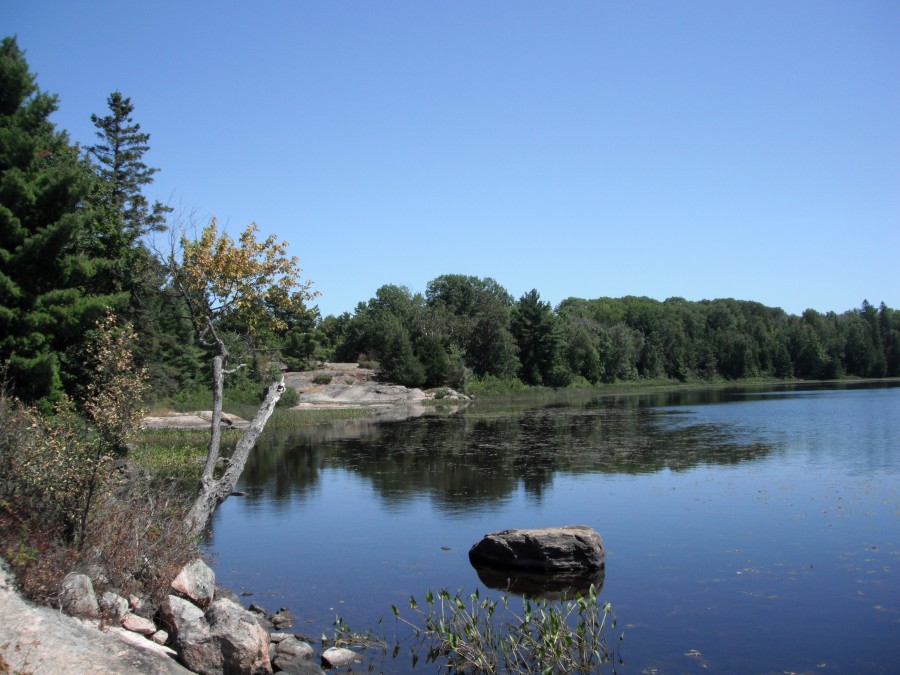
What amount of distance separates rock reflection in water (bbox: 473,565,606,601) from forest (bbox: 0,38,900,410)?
7.38m

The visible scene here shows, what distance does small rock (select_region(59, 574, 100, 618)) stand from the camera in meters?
9.18

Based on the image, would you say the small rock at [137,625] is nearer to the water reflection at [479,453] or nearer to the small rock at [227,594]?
the small rock at [227,594]

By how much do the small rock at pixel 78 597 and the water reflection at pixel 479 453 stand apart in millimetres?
13010

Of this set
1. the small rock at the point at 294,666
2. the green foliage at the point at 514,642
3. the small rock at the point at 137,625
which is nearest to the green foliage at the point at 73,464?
the small rock at the point at 137,625

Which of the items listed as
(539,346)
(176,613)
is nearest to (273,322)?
(176,613)

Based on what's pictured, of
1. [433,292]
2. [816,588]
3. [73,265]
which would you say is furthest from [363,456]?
[433,292]

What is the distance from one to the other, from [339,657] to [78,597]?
3.74 m

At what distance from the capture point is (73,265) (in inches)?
966

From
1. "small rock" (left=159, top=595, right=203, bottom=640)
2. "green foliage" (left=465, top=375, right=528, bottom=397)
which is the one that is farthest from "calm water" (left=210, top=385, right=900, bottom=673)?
"green foliage" (left=465, top=375, right=528, bottom=397)

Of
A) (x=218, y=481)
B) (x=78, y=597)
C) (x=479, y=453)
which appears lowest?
Answer: (x=479, y=453)

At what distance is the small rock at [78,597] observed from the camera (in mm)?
9180

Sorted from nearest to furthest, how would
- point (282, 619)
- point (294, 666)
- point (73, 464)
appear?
point (294, 666)
point (73, 464)
point (282, 619)

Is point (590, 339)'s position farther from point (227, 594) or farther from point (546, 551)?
point (227, 594)

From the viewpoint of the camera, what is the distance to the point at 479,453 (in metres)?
32.9
